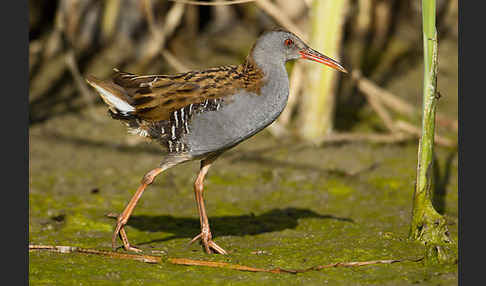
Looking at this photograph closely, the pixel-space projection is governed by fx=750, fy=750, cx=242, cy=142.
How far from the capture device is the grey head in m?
4.36

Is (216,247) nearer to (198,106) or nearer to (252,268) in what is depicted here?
(252,268)

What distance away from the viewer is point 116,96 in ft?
14.0

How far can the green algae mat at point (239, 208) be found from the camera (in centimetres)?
381

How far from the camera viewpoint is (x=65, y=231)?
4699 mm

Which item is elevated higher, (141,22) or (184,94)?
(141,22)

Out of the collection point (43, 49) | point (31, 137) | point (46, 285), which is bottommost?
point (46, 285)

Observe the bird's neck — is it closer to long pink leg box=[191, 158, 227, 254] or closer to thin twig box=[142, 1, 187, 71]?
long pink leg box=[191, 158, 227, 254]

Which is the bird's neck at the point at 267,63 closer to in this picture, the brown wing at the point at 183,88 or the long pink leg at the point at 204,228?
the brown wing at the point at 183,88

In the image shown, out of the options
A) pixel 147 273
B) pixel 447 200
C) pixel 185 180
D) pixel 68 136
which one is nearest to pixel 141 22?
pixel 68 136

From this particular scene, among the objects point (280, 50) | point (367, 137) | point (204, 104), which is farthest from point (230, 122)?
point (367, 137)

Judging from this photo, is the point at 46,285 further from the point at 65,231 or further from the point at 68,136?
the point at 68,136

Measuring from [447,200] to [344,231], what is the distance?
3.54ft

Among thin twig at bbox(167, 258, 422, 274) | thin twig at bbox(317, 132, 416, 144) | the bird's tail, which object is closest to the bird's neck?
the bird's tail

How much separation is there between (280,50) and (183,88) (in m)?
0.66
